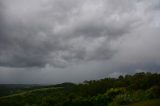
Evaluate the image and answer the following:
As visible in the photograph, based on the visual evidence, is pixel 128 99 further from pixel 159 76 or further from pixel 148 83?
pixel 159 76

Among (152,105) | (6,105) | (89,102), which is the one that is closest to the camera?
(152,105)

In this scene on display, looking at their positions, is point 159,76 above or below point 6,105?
above

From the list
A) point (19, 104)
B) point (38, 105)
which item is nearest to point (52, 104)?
point (38, 105)

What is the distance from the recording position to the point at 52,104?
493 feet

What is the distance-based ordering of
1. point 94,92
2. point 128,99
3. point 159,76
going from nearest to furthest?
point 128,99
point 159,76
point 94,92

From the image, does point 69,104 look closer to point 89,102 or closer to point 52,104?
point 89,102

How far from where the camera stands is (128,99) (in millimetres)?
107375

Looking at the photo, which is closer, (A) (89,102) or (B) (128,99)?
(B) (128,99)

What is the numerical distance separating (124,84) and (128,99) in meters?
84.2

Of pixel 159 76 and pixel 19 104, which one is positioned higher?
pixel 159 76

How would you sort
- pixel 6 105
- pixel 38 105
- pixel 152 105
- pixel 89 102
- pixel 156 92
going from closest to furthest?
1. pixel 152 105
2. pixel 156 92
3. pixel 89 102
4. pixel 38 105
5. pixel 6 105

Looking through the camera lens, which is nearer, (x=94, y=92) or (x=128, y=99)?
(x=128, y=99)

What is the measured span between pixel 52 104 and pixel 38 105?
985cm

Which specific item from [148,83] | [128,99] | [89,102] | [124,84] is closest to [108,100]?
[89,102]
